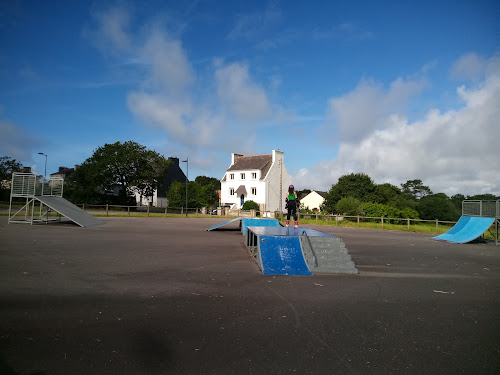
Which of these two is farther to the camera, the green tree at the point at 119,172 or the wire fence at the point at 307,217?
the green tree at the point at 119,172

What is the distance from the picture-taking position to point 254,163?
62.2 metres

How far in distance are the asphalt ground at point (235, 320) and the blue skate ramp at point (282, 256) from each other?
47cm

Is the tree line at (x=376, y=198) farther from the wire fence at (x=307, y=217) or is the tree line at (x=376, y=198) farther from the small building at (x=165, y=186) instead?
the small building at (x=165, y=186)

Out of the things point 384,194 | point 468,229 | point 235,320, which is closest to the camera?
point 235,320

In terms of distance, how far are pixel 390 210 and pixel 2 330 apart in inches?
1638

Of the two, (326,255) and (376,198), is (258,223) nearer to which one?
(326,255)

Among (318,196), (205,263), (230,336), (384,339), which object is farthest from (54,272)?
(318,196)

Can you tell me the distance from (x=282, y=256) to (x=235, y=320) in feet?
14.4

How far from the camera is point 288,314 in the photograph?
207 inches

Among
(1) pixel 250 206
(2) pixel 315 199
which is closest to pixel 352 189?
(1) pixel 250 206

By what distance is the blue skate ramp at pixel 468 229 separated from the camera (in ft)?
59.9

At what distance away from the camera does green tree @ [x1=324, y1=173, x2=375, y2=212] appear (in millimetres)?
56778

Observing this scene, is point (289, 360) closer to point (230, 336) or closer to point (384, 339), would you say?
point (230, 336)

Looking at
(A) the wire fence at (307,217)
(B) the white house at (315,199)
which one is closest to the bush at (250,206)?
(A) the wire fence at (307,217)
